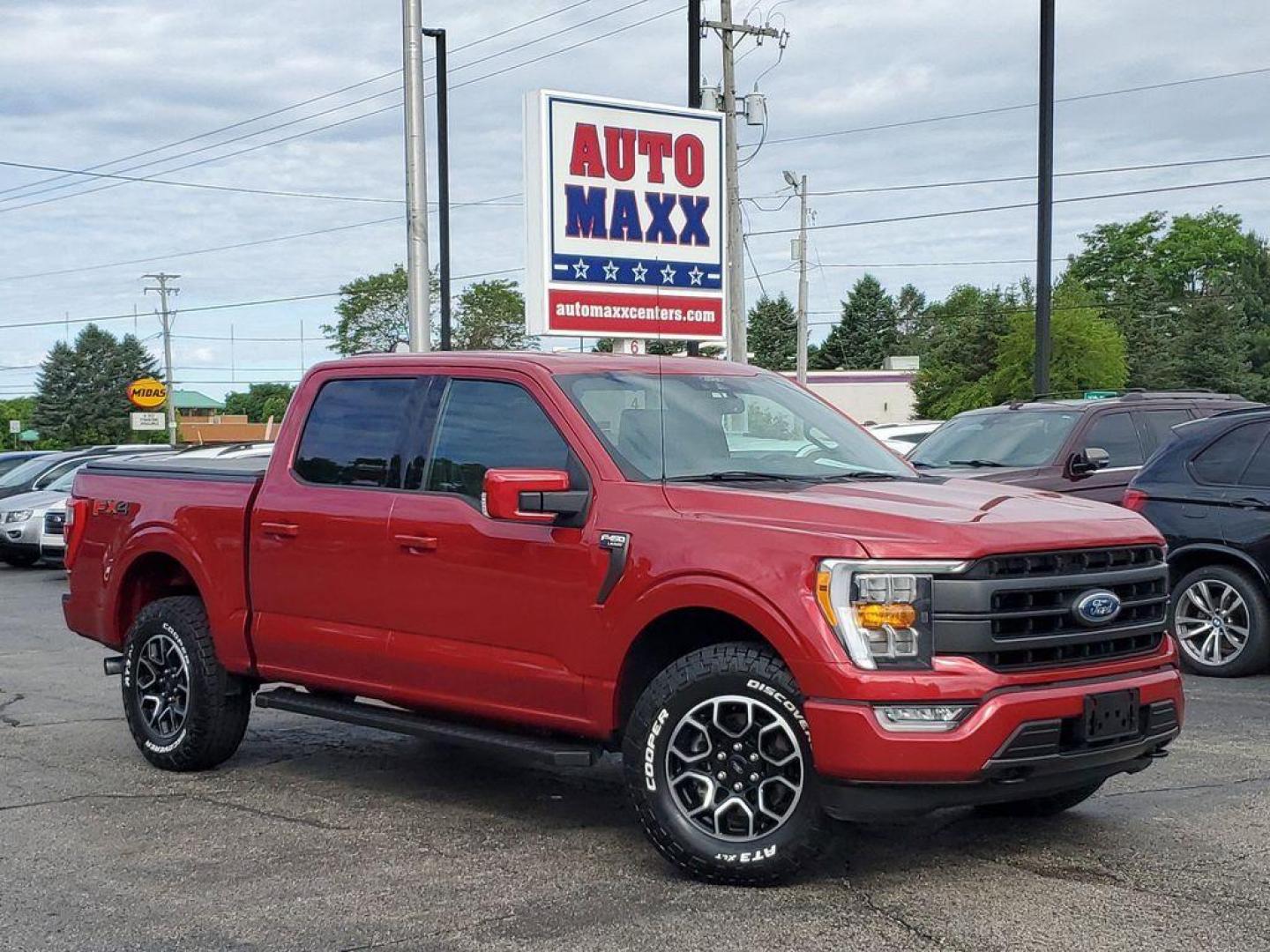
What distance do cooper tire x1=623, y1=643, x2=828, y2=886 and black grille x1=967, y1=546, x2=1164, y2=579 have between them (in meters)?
0.75

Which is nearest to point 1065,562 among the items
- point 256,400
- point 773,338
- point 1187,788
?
point 1187,788

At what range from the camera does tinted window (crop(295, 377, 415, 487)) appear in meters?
7.05

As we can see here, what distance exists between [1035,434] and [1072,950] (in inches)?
381

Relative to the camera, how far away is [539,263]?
17016mm

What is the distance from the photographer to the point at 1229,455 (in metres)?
10.9

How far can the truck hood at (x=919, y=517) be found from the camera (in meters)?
5.28

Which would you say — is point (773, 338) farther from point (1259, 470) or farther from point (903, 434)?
point (1259, 470)

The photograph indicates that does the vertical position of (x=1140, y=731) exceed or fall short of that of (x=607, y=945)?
it exceeds it

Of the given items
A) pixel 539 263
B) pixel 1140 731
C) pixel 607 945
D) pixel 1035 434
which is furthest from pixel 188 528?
pixel 539 263

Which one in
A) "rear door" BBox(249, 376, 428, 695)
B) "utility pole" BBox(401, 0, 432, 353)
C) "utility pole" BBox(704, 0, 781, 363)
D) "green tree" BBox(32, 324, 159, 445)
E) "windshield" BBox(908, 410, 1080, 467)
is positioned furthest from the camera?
"green tree" BBox(32, 324, 159, 445)

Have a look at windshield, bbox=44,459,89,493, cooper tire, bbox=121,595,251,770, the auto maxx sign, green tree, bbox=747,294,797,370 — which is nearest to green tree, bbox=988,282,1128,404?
green tree, bbox=747,294,797,370

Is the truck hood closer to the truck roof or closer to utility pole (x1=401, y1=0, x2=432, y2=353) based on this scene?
the truck roof

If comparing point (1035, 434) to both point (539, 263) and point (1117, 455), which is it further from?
point (539, 263)

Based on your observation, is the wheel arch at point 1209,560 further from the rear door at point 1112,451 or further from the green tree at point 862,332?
the green tree at point 862,332
